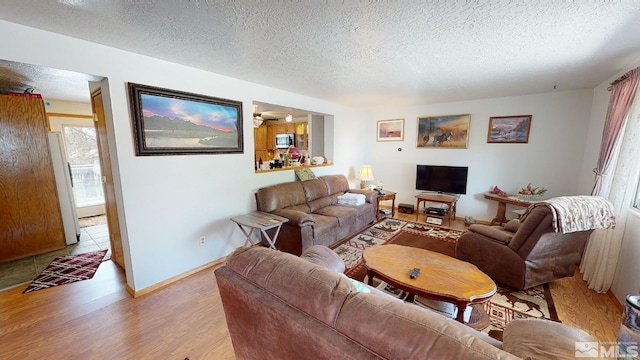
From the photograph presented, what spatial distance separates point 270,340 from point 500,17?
2326 millimetres

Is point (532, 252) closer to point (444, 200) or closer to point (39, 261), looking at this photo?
point (444, 200)

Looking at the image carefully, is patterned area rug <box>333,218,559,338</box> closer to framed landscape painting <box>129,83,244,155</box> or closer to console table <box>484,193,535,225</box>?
console table <box>484,193,535,225</box>

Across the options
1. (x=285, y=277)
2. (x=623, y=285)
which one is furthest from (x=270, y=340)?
(x=623, y=285)

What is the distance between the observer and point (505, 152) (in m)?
4.16

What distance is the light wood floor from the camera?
1.73 metres

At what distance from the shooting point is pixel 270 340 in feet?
3.43

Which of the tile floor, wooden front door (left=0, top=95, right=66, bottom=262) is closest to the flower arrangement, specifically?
the tile floor

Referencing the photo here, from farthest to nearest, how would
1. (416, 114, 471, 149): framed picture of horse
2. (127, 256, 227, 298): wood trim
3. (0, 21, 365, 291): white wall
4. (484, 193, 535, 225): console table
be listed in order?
(416, 114, 471, 149): framed picture of horse → (484, 193, 535, 225): console table → (127, 256, 227, 298): wood trim → (0, 21, 365, 291): white wall

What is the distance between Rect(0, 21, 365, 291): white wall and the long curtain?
3.85m

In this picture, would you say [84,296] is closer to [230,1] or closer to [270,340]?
[270,340]

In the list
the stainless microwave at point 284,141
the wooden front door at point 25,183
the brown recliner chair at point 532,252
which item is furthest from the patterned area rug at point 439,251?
the wooden front door at point 25,183

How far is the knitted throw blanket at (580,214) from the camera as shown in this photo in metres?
2.06

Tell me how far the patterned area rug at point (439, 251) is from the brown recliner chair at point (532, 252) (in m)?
0.14

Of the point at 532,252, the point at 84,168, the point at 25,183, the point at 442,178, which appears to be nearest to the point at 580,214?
the point at 532,252
